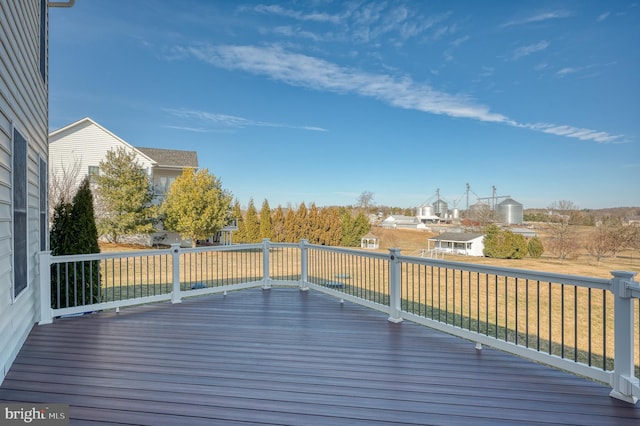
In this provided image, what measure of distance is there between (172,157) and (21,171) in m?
19.6

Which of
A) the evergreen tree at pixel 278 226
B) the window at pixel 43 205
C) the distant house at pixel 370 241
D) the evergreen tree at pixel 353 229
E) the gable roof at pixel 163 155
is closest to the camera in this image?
the window at pixel 43 205

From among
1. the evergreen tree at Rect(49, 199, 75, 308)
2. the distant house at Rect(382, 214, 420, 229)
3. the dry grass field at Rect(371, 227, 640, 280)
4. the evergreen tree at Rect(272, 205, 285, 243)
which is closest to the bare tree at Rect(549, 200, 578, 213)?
the dry grass field at Rect(371, 227, 640, 280)

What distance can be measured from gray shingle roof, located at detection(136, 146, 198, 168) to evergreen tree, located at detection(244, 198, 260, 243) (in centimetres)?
447

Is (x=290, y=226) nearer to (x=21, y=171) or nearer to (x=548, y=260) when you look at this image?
(x=548, y=260)

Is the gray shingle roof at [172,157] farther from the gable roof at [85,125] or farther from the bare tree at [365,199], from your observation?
the bare tree at [365,199]

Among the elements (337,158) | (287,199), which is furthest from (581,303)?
(287,199)

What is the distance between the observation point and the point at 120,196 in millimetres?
17922

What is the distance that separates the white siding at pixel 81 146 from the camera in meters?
18.0

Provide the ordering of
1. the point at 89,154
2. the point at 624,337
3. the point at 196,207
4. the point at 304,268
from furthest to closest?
1. the point at 89,154
2. the point at 196,207
3. the point at 304,268
4. the point at 624,337

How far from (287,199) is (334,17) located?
1369 cm

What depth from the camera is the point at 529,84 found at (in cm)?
1741

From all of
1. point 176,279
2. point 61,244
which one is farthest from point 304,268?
point 61,244

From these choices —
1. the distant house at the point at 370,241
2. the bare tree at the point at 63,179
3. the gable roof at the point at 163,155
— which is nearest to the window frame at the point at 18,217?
the bare tree at the point at 63,179

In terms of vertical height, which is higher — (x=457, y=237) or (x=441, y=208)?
(x=441, y=208)
